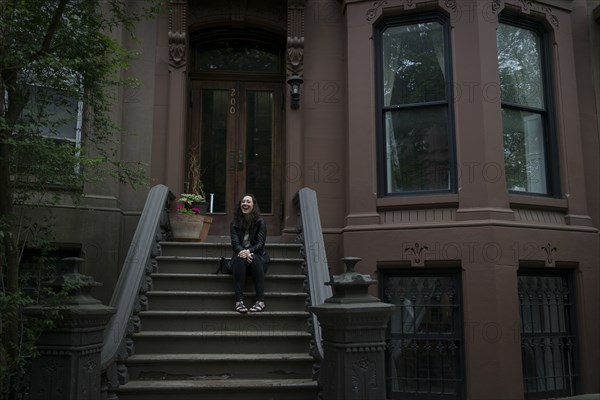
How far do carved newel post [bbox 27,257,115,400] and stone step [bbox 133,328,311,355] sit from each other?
118 cm

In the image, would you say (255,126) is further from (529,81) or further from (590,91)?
(590,91)

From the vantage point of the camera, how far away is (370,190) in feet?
25.6

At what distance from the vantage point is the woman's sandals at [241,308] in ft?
19.9

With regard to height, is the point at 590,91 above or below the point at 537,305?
above

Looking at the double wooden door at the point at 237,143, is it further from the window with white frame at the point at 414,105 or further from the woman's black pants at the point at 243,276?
the woman's black pants at the point at 243,276

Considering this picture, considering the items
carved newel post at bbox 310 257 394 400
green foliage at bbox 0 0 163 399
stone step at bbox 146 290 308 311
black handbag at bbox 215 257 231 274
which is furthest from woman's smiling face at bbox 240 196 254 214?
carved newel post at bbox 310 257 394 400

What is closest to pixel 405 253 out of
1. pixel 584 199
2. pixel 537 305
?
pixel 537 305

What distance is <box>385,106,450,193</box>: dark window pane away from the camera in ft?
25.5

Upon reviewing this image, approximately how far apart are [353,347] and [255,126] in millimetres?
5461

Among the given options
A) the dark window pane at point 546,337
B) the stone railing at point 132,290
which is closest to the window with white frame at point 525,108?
the dark window pane at point 546,337

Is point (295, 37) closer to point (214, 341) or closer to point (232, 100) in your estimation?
point (232, 100)

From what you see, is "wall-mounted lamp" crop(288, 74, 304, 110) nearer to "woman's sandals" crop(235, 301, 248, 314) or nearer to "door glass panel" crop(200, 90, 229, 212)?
"door glass panel" crop(200, 90, 229, 212)

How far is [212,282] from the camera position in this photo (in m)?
6.61

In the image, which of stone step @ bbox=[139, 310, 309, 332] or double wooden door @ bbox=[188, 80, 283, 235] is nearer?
stone step @ bbox=[139, 310, 309, 332]
